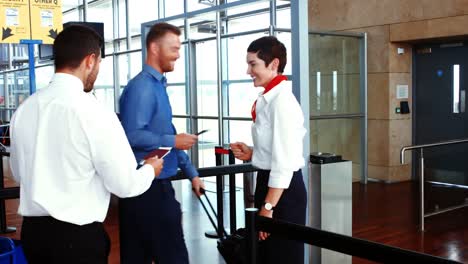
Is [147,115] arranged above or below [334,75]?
below

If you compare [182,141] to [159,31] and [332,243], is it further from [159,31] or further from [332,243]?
[332,243]

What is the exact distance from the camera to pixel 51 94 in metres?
1.98

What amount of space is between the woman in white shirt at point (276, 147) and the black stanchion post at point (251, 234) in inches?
4.5

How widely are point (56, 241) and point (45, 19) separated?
3323mm

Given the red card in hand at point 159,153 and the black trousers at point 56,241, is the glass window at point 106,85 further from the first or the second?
the black trousers at point 56,241

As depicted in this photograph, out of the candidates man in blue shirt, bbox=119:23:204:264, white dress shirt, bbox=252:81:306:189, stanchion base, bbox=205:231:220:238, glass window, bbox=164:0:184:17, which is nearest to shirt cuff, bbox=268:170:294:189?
white dress shirt, bbox=252:81:306:189

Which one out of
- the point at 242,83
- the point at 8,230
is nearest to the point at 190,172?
the point at 8,230

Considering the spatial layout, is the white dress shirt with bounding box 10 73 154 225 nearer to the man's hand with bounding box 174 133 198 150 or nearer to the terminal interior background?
the man's hand with bounding box 174 133 198 150

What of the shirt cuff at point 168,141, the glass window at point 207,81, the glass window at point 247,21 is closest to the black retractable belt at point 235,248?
the shirt cuff at point 168,141

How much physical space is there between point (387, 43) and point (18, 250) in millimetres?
7418

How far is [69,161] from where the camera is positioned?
76.7 inches

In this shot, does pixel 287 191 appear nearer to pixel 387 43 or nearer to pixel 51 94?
pixel 51 94

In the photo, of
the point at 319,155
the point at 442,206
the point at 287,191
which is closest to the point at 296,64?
the point at 319,155

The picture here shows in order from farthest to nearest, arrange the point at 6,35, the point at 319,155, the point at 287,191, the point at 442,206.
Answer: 1. the point at 442,206
2. the point at 6,35
3. the point at 319,155
4. the point at 287,191
